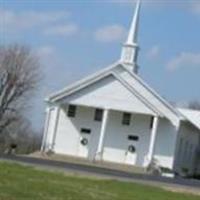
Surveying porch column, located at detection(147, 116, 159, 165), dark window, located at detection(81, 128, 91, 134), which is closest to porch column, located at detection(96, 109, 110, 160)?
dark window, located at detection(81, 128, 91, 134)

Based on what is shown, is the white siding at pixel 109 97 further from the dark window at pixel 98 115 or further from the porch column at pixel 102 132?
the dark window at pixel 98 115

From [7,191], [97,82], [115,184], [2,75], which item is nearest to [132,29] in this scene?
[97,82]

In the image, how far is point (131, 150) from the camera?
57.6 m

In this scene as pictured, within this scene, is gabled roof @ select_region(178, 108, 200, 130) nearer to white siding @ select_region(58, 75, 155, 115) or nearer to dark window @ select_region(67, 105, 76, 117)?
white siding @ select_region(58, 75, 155, 115)

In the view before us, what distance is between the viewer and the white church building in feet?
187

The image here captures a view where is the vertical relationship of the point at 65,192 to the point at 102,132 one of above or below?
below

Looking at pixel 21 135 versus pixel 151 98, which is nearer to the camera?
pixel 151 98

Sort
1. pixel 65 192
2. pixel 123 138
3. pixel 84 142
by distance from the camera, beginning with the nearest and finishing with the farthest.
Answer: pixel 65 192, pixel 123 138, pixel 84 142

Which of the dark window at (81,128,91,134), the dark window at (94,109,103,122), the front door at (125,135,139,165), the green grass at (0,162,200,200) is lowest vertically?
the green grass at (0,162,200,200)

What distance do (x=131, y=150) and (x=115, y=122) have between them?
2.59m

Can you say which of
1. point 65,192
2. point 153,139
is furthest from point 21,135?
point 65,192

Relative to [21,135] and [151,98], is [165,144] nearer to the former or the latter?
[151,98]

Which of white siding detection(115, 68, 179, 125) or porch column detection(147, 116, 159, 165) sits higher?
white siding detection(115, 68, 179, 125)

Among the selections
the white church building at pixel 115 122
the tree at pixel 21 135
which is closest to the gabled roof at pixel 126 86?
the white church building at pixel 115 122
